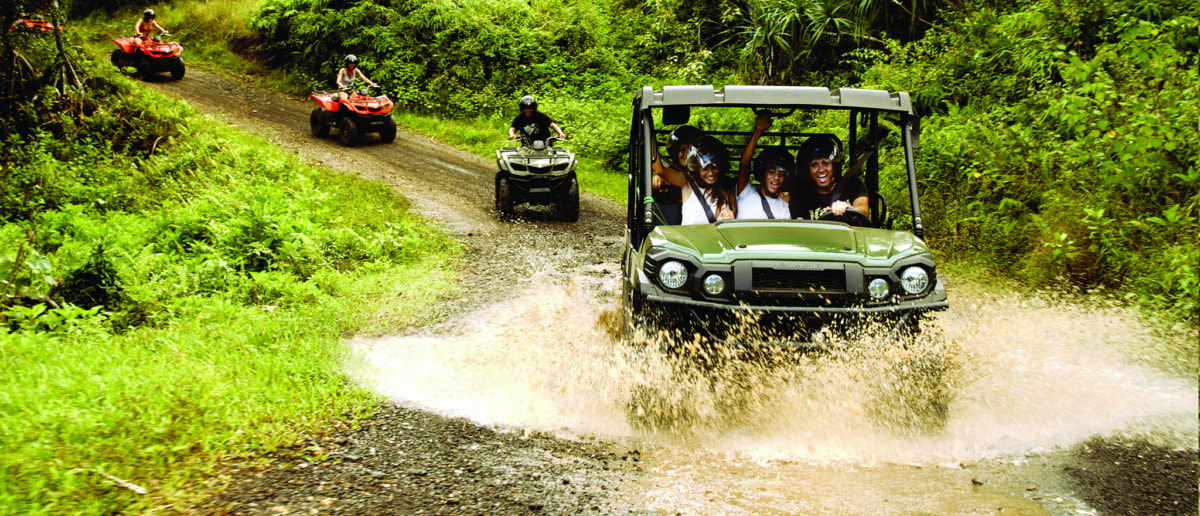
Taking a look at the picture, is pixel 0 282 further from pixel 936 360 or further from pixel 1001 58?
pixel 1001 58

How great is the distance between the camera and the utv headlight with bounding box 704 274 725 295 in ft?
14.3

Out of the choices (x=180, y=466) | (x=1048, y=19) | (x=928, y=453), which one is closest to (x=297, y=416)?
(x=180, y=466)

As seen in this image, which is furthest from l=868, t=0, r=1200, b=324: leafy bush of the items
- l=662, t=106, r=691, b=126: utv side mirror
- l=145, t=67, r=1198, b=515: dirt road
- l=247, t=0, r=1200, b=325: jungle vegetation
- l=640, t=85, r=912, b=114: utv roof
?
l=662, t=106, r=691, b=126: utv side mirror

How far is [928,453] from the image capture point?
4.23 m

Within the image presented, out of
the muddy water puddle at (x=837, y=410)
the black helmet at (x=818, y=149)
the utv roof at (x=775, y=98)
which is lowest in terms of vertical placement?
the muddy water puddle at (x=837, y=410)

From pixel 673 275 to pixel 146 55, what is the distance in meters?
19.4

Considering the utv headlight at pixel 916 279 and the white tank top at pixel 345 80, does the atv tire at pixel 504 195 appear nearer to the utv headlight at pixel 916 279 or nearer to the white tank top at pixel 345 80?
the white tank top at pixel 345 80

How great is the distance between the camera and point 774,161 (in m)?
5.79

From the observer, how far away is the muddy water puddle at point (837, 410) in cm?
378

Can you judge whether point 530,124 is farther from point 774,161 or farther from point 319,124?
point 319,124

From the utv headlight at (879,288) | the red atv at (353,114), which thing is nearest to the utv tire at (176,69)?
the red atv at (353,114)

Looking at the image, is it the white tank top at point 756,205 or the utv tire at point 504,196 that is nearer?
the white tank top at point 756,205

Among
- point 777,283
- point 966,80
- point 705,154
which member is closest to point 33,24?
point 705,154

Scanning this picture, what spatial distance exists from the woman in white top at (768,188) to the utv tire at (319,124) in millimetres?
12143
